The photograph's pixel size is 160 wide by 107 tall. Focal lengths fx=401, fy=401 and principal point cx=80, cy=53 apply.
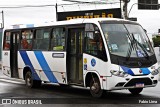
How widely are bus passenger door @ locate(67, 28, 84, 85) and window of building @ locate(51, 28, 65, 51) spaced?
0.46 m

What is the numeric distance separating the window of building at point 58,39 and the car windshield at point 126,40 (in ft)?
7.54

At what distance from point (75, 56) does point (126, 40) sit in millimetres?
2085

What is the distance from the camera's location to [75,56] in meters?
14.1

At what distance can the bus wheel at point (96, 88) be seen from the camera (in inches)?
511

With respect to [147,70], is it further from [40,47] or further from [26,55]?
[26,55]

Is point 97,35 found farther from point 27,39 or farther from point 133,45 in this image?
point 27,39

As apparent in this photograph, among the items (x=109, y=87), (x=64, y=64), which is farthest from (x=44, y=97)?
(x=109, y=87)

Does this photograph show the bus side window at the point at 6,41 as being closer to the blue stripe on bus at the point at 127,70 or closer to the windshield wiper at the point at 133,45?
the windshield wiper at the point at 133,45

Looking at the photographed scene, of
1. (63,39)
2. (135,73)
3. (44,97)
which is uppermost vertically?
(63,39)

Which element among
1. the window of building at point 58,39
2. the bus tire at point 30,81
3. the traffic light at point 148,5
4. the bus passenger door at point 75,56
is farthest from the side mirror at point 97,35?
the traffic light at point 148,5

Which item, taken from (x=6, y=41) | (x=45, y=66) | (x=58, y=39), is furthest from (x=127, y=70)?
(x=6, y=41)

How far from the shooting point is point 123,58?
1252cm

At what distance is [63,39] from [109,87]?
3.31 metres

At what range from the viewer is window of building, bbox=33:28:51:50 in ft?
52.6
